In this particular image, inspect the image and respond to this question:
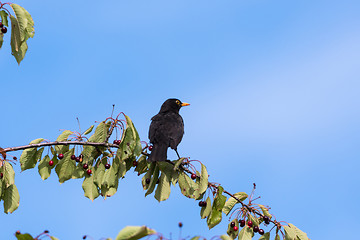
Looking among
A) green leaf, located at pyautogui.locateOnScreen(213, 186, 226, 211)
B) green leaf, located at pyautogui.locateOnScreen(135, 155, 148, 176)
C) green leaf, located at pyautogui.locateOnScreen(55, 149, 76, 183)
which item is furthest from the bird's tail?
green leaf, located at pyautogui.locateOnScreen(55, 149, 76, 183)

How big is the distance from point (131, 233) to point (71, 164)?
363 centimetres

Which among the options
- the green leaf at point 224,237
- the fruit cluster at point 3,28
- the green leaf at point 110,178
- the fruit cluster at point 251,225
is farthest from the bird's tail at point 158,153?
the green leaf at point 224,237

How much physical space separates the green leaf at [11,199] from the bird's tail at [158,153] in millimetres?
1787

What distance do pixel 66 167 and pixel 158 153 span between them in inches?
51.6

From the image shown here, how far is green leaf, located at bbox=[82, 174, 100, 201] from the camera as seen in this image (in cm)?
642

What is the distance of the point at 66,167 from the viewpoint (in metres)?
6.62

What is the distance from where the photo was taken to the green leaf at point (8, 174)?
20.4 ft

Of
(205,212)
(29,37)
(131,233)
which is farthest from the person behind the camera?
(205,212)

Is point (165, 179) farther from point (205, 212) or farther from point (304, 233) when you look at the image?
point (304, 233)

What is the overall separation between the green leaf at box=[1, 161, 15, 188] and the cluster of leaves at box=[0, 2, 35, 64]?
51.8 inches

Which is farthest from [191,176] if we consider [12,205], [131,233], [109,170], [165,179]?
[131,233]

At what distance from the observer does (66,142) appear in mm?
6410

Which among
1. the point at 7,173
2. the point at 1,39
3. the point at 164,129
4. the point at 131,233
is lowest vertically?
the point at 131,233

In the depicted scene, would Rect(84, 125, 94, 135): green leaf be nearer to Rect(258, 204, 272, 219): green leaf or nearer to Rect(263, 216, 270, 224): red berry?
Rect(258, 204, 272, 219): green leaf
